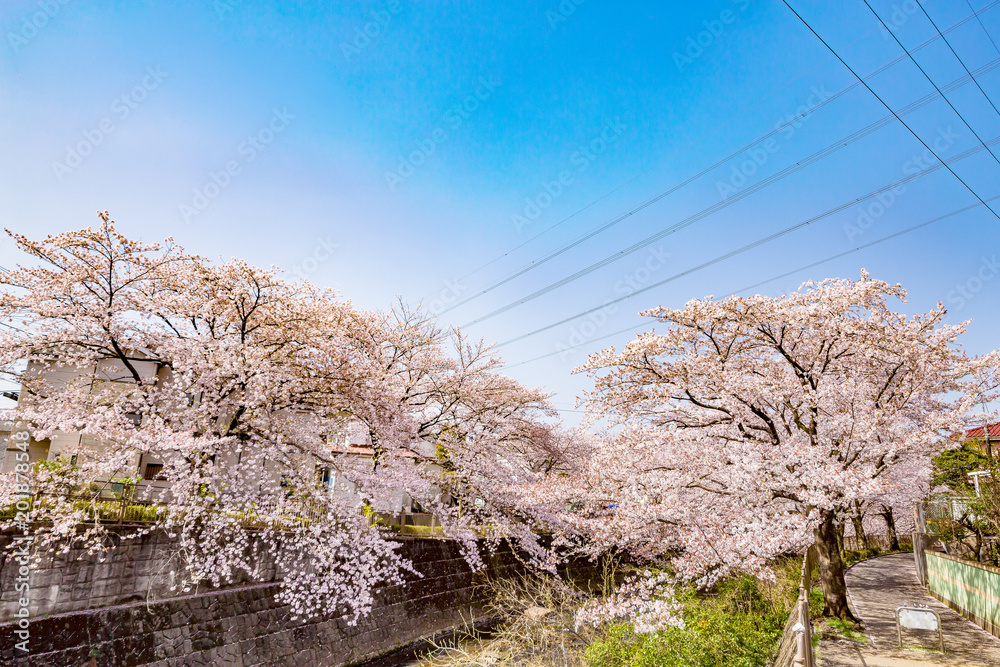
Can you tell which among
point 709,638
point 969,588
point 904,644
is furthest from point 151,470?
point 969,588

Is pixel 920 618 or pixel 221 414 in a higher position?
pixel 221 414

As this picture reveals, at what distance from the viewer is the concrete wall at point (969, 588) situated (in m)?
11.3

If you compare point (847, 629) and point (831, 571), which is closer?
point (847, 629)

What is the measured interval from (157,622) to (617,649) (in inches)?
376

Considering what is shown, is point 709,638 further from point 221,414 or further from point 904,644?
point 221,414

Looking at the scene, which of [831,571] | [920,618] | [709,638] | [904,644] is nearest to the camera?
[709,638]

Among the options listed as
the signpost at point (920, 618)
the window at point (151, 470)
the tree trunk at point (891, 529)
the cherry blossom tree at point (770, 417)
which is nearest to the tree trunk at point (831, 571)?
the cherry blossom tree at point (770, 417)

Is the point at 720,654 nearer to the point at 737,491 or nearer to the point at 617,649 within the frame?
the point at 617,649

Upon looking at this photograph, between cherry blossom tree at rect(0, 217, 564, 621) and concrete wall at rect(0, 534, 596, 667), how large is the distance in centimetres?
47

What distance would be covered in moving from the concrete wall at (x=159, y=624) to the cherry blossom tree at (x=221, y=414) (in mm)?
468

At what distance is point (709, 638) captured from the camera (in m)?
9.23

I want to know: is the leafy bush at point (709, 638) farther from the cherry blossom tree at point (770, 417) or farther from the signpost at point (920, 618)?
the signpost at point (920, 618)

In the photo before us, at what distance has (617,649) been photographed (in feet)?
32.0

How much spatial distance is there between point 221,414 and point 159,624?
188 inches
